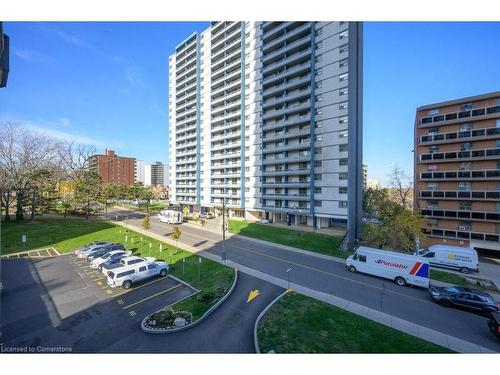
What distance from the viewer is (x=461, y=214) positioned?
33.3 metres

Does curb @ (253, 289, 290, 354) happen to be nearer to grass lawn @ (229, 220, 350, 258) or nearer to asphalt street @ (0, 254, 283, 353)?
asphalt street @ (0, 254, 283, 353)

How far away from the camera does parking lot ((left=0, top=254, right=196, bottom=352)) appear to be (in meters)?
12.3

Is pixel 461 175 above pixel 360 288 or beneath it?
above

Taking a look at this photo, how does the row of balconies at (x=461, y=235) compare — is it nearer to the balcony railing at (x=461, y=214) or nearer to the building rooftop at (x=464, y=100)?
the balcony railing at (x=461, y=214)

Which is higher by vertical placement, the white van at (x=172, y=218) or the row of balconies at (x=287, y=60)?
the row of balconies at (x=287, y=60)

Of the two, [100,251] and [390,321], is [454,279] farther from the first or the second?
[100,251]

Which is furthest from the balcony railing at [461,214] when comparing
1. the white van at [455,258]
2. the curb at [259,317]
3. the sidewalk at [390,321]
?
the curb at [259,317]

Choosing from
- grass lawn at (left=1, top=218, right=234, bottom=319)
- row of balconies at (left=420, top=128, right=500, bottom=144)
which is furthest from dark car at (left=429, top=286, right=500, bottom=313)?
row of balconies at (left=420, top=128, right=500, bottom=144)

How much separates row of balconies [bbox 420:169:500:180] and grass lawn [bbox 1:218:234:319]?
3657 centimetres

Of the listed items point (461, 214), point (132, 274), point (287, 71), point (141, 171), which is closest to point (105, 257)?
point (132, 274)

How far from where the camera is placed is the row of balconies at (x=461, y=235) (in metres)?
31.2

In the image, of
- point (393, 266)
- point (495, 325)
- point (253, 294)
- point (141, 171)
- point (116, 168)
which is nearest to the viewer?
point (495, 325)

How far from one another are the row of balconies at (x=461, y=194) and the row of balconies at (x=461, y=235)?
516cm

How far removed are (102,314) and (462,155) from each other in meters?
48.2
